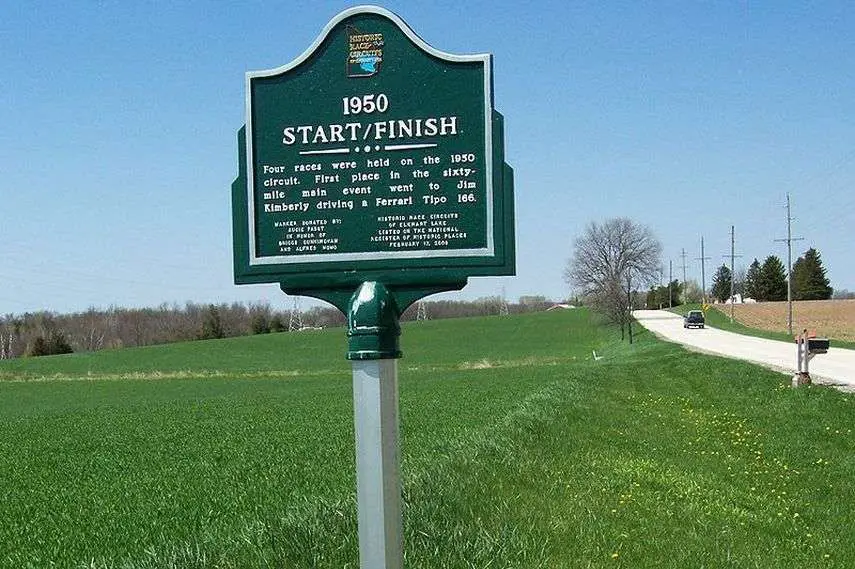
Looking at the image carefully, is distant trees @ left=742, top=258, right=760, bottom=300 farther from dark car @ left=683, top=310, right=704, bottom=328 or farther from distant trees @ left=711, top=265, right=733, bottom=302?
dark car @ left=683, top=310, right=704, bottom=328

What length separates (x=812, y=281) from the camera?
5039 inches

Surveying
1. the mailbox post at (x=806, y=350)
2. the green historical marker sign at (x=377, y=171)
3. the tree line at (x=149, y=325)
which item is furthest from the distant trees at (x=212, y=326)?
Answer: the green historical marker sign at (x=377, y=171)

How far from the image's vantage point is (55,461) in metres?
15.9

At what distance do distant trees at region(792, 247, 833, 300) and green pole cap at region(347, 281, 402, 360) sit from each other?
433 feet

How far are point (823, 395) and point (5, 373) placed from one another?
5993 centimetres

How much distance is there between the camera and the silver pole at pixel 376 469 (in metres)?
4.30

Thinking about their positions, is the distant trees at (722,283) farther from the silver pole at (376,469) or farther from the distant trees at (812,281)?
the silver pole at (376,469)

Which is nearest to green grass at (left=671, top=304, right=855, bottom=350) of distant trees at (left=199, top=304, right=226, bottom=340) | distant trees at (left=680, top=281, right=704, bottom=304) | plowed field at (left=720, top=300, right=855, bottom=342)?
plowed field at (left=720, top=300, right=855, bottom=342)

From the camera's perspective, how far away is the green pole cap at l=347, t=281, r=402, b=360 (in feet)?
14.4

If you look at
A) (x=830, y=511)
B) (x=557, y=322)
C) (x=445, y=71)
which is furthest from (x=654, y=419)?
(x=557, y=322)

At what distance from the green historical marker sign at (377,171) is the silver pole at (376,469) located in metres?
0.52

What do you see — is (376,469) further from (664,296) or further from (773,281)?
(664,296)

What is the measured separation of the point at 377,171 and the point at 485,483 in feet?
12.5

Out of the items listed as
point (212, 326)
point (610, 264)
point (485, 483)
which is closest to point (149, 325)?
point (212, 326)
